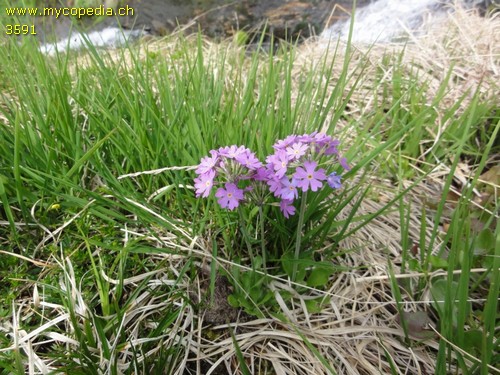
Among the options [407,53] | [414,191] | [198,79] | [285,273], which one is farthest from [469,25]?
[285,273]

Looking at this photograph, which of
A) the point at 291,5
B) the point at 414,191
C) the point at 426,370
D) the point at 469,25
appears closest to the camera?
the point at 426,370

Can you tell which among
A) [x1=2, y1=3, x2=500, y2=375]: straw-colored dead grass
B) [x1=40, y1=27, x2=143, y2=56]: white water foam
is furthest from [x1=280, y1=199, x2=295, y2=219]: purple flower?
[x1=40, y1=27, x2=143, y2=56]: white water foam

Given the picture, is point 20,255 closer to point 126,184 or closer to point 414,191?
point 126,184

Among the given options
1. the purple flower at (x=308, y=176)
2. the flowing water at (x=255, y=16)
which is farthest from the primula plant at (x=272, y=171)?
the flowing water at (x=255, y=16)

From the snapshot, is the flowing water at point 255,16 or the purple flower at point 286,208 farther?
the flowing water at point 255,16

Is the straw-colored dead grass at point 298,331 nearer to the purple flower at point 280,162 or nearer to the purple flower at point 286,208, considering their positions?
the purple flower at point 286,208
